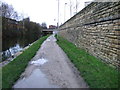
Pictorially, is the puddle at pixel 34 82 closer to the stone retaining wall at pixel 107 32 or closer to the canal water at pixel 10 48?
the stone retaining wall at pixel 107 32

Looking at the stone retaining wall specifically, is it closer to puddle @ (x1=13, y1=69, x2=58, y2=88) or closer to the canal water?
puddle @ (x1=13, y1=69, x2=58, y2=88)

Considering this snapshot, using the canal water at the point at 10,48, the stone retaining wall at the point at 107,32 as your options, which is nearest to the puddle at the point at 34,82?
the stone retaining wall at the point at 107,32

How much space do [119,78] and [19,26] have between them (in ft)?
193

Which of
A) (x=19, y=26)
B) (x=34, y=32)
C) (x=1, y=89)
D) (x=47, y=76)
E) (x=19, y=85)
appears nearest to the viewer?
(x=1, y=89)

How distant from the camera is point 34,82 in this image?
509 cm

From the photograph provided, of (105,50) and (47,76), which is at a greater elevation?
(105,50)

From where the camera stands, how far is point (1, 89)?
4.46m

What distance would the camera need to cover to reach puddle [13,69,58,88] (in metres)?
4.71

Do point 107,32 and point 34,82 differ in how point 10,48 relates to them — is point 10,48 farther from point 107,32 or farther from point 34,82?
point 34,82

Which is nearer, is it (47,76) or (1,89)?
(1,89)

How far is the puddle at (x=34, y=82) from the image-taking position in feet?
15.4

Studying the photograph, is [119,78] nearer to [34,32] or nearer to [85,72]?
[85,72]

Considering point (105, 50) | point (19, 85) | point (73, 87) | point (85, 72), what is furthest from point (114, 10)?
point (19, 85)

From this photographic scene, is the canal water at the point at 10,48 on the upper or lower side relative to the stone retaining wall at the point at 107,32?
lower
